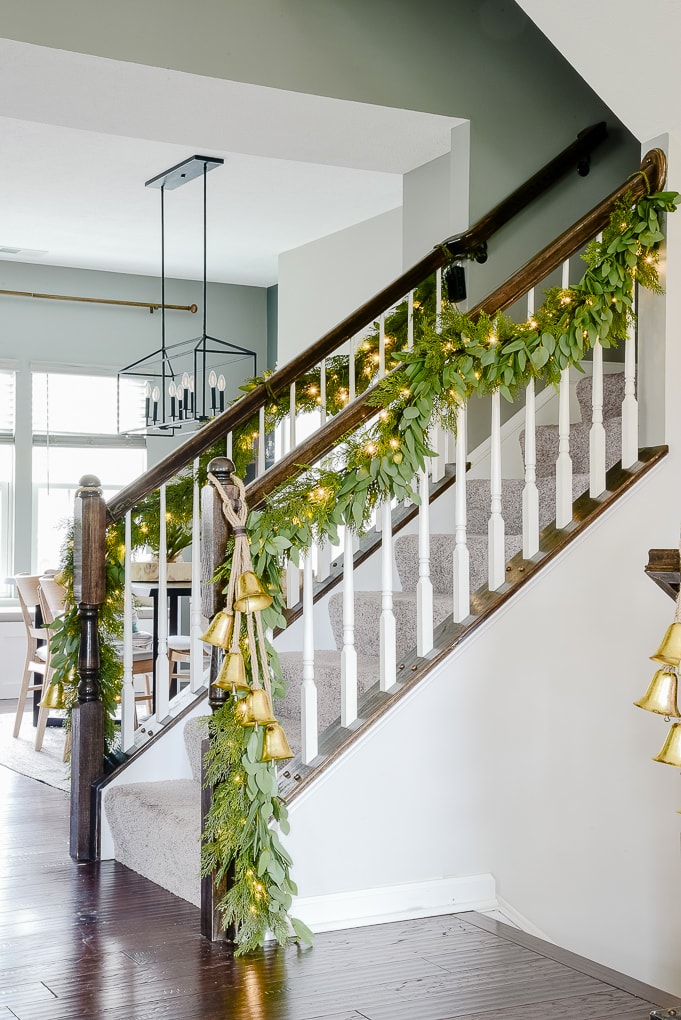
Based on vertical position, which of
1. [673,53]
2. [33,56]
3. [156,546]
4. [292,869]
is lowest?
[292,869]

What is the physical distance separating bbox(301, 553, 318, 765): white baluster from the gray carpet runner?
312 mm

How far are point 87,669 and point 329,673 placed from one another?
2.75ft

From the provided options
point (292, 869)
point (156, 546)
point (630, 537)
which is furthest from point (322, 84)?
point (292, 869)

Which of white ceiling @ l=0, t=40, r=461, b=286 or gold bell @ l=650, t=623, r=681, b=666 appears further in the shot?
white ceiling @ l=0, t=40, r=461, b=286

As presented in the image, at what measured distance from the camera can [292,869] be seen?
2824 mm

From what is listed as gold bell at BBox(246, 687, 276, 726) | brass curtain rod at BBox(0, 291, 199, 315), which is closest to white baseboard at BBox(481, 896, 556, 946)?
gold bell at BBox(246, 687, 276, 726)

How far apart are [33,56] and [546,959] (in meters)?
3.14

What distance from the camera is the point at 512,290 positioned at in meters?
3.16

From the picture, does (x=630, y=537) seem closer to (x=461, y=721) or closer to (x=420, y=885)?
(x=461, y=721)

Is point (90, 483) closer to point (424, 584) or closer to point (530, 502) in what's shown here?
point (424, 584)

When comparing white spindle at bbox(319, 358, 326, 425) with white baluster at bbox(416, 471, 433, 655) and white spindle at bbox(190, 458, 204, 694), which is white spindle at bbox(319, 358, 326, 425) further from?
white baluster at bbox(416, 471, 433, 655)

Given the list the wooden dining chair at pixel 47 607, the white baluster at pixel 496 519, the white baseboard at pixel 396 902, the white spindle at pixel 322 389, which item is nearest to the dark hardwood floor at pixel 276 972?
the white baseboard at pixel 396 902

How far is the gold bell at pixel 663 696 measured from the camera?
84.2 inches

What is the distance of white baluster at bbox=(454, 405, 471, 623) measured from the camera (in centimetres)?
302
